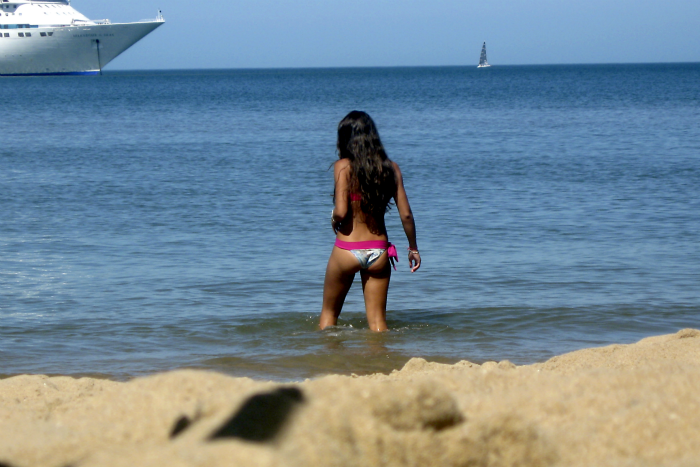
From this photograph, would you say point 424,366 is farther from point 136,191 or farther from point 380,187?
point 136,191

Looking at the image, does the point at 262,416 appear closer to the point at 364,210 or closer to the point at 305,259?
the point at 364,210

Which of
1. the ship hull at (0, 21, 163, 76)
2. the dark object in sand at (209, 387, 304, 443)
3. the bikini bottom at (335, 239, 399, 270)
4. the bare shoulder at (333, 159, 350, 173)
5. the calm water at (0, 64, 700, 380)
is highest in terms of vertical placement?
the ship hull at (0, 21, 163, 76)

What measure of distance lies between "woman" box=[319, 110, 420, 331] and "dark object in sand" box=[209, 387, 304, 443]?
271 cm

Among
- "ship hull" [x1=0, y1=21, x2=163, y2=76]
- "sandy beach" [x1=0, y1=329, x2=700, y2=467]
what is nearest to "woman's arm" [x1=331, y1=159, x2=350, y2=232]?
"sandy beach" [x1=0, y1=329, x2=700, y2=467]

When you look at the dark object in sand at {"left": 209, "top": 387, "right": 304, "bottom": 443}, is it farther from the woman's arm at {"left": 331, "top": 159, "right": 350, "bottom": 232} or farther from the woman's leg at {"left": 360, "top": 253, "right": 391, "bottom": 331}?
the woman's leg at {"left": 360, "top": 253, "right": 391, "bottom": 331}

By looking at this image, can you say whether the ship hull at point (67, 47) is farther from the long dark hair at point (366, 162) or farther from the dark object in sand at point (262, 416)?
the dark object in sand at point (262, 416)

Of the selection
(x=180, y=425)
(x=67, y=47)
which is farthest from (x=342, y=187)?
(x=67, y=47)

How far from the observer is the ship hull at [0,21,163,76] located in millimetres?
73250

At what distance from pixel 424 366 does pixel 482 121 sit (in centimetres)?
2776

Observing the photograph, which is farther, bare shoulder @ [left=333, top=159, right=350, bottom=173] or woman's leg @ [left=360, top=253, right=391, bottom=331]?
woman's leg @ [left=360, top=253, right=391, bottom=331]

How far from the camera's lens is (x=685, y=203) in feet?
37.3

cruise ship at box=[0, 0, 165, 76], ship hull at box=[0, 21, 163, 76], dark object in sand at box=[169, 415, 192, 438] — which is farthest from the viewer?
ship hull at box=[0, 21, 163, 76]

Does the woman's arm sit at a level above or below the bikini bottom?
above

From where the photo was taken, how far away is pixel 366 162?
441 centimetres
